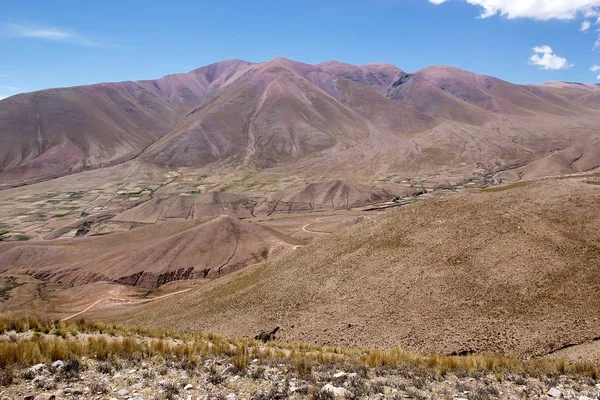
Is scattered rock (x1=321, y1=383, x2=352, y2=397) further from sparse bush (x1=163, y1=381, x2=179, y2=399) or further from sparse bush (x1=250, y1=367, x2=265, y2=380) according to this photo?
sparse bush (x1=163, y1=381, x2=179, y2=399)

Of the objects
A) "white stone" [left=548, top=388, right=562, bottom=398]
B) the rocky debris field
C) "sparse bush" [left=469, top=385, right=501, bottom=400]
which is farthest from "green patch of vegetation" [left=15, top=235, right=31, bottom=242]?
"white stone" [left=548, top=388, right=562, bottom=398]

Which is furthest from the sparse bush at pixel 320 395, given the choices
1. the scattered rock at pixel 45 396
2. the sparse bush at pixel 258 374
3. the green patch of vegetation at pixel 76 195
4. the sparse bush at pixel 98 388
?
the green patch of vegetation at pixel 76 195

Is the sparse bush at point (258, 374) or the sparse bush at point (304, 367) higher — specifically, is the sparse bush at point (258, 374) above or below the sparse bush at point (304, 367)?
above

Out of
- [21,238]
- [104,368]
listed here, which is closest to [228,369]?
[104,368]

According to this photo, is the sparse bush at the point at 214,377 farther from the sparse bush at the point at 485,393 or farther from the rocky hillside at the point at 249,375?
the sparse bush at the point at 485,393

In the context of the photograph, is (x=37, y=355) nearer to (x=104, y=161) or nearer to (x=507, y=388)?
(x=507, y=388)

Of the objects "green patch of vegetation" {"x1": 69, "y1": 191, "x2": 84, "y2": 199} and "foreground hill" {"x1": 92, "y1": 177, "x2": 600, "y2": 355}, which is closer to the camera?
"foreground hill" {"x1": 92, "y1": 177, "x2": 600, "y2": 355}
